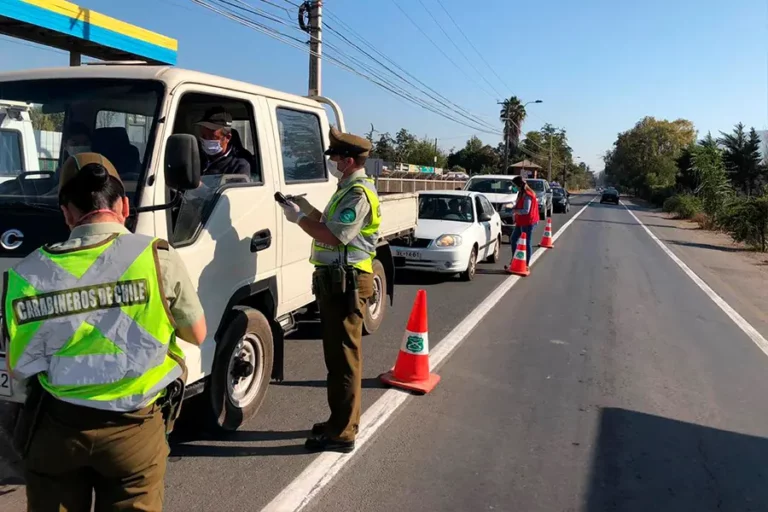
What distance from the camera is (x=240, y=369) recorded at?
4.30 metres

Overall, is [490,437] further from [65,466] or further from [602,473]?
[65,466]

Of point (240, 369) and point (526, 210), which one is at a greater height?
point (526, 210)

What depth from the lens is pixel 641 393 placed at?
5.65 meters

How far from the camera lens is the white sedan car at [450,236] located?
1055cm

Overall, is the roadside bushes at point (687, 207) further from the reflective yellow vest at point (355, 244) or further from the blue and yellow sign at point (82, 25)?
the reflective yellow vest at point (355, 244)

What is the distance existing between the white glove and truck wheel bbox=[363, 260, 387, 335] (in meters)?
3.20

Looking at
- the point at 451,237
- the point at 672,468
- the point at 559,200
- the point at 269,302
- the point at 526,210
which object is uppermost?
the point at 559,200

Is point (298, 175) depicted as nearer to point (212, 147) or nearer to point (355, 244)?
point (212, 147)

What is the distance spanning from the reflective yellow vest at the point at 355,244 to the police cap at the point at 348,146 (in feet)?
0.59

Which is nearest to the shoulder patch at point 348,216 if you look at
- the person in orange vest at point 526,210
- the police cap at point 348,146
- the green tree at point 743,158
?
the police cap at point 348,146

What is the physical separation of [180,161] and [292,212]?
0.95 m

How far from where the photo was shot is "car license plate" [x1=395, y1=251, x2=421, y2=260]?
10602mm

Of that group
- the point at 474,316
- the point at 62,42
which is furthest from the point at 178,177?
the point at 62,42

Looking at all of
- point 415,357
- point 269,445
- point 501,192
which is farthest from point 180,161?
point 501,192
